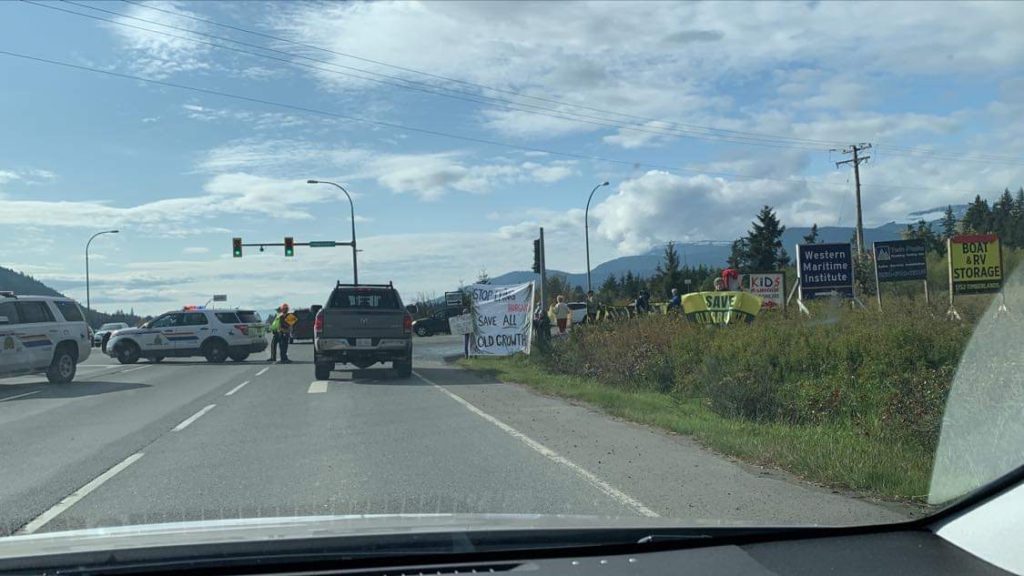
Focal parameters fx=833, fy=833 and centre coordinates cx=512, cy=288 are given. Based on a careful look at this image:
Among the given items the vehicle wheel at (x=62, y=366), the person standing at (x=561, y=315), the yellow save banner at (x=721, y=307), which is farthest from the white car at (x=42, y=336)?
the yellow save banner at (x=721, y=307)

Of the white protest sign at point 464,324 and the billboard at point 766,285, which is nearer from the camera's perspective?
the white protest sign at point 464,324

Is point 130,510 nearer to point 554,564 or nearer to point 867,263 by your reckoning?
point 554,564

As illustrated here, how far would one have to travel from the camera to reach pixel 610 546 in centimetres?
389

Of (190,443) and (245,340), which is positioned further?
(245,340)

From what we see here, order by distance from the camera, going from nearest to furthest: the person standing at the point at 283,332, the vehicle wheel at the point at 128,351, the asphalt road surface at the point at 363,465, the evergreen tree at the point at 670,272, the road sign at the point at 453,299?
the asphalt road surface at the point at 363,465, the person standing at the point at 283,332, the vehicle wheel at the point at 128,351, the road sign at the point at 453,299, the evergreen tree at the point at 670,272

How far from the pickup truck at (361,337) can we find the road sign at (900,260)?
1464cm

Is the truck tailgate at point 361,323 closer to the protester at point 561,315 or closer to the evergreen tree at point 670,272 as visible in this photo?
the protester at point 561,315

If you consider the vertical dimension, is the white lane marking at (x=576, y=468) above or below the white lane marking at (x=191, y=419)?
below

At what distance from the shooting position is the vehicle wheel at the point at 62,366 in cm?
2002

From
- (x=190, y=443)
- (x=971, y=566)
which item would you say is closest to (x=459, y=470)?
(x=190, y=443)

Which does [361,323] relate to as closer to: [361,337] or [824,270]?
[361,337]

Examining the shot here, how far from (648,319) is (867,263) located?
2100cm

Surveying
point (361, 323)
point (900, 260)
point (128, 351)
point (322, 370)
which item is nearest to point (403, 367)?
point (361, 323)

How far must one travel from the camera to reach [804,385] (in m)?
11.7
